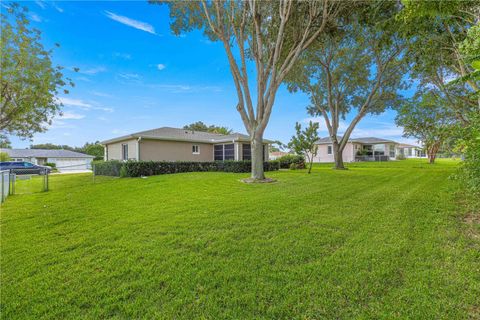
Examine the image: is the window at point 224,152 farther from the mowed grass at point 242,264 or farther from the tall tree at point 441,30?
the mowed grass at point 242,264

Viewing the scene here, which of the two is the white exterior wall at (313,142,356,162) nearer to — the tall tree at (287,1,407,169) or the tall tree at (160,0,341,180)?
the tall tree at (287,1,407,169)

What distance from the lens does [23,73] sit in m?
13.2

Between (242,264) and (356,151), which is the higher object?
(356,151)

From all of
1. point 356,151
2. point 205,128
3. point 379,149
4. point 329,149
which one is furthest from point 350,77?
point 205,128

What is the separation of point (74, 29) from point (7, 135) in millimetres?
13682

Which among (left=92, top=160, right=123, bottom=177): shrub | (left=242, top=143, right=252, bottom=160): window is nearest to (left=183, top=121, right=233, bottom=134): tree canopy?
(left=242, top=143, right=252, bottom=160): window

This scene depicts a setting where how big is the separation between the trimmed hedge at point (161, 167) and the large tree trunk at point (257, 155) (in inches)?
205

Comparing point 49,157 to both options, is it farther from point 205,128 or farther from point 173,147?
point 173,147

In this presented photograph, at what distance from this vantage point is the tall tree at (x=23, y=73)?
12.6 meters

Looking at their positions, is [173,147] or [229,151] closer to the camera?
[173,147]

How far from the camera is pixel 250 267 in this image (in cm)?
275

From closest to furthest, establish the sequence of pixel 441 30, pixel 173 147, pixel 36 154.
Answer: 1. pixel 441 30
2. pixel 173 147
3. pixel 36 154

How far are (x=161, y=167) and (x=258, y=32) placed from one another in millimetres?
9897

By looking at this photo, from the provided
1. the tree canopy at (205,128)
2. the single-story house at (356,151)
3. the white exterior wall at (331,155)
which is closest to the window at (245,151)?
the single-story house at (356,151)
